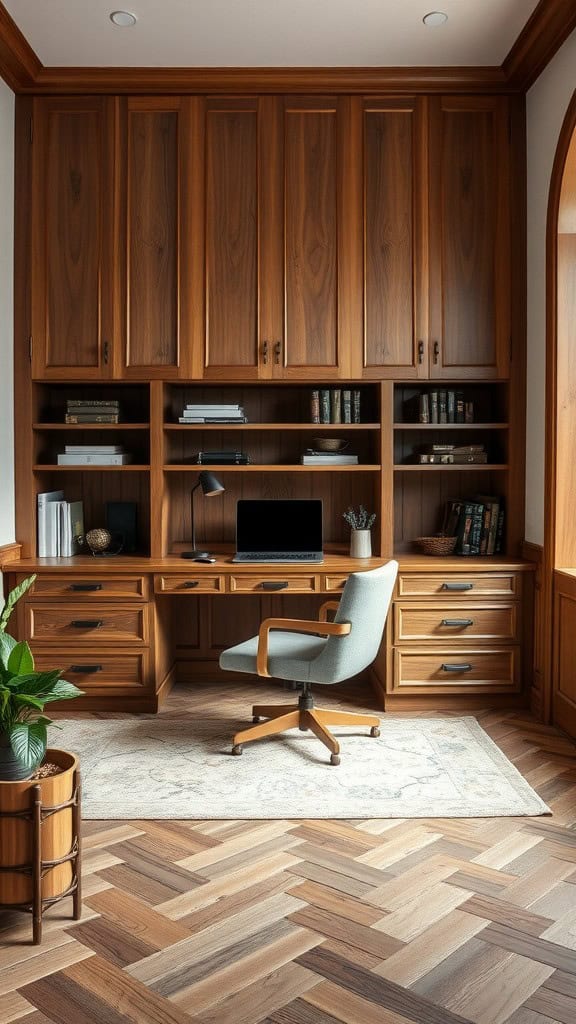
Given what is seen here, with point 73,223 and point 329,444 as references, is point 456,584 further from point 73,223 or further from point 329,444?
point 73,223

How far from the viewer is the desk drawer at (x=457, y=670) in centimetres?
402

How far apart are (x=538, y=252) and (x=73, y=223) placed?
7.52 ft

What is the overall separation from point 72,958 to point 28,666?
732 millimetres

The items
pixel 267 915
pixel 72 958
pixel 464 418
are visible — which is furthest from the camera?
pixel 464 418

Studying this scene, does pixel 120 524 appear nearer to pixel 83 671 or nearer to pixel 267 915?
pixel 83 671

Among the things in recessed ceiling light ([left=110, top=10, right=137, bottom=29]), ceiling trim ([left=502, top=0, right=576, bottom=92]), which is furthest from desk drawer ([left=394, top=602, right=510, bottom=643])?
recessed ceiling light ([left=110, top=10, right=137, bottom=29])

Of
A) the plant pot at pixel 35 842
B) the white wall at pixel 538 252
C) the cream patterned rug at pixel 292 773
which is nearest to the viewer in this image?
the plant pot at pixel 35 842

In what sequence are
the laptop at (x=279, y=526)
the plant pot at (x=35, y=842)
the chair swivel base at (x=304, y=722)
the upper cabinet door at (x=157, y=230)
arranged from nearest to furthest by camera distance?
the plant pot at (x=35, y=842) < the chair swivel base at (x=304, y=722) < the upper cabinet door at (x=157, y=230) < the laptop at (x=279, y=526)

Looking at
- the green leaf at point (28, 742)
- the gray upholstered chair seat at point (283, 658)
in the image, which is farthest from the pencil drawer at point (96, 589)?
the green leaf at point (28, 742)

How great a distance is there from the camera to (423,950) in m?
2.04

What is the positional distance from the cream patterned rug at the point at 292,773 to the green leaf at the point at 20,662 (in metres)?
0.86

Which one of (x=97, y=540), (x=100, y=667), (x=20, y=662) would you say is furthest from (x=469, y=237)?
(x=20, y=662)

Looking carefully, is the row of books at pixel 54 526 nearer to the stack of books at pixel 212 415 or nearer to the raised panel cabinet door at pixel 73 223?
the raised panel cabinet door at pixel 73 223

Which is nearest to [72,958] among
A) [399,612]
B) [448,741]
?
[448,741]
